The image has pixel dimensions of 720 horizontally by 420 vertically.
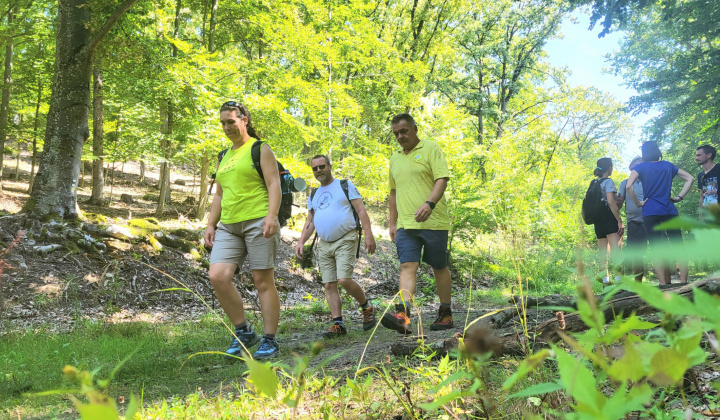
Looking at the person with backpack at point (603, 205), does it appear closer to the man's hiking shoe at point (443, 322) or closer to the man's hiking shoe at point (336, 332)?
the man's hiking shoe at point (443, 322)

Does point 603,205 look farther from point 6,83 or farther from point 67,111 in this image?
point 6,83

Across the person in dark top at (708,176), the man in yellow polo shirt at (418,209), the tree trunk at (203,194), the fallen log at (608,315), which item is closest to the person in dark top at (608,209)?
the person in dark top at (708,176)

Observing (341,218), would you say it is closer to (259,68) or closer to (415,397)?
(415,397)

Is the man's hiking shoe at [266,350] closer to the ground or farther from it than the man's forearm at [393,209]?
closer to the ground

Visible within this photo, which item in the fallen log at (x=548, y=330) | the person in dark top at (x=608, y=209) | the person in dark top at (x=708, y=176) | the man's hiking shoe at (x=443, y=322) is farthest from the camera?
the person in dark top at (x=608, y=209)

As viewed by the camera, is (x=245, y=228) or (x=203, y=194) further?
(x=203, y=194)

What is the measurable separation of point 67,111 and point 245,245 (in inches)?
244

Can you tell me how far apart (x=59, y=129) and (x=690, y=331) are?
31.2 ft

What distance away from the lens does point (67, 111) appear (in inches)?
309

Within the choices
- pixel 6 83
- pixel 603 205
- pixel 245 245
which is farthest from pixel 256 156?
pixel 6 83

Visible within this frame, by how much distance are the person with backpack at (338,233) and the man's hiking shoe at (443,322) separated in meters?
1.00

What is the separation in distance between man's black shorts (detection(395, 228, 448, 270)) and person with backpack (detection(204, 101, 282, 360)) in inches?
50.2

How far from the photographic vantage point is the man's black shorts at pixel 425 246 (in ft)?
14.0

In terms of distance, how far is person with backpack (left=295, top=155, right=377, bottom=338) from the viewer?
15.7 feet
